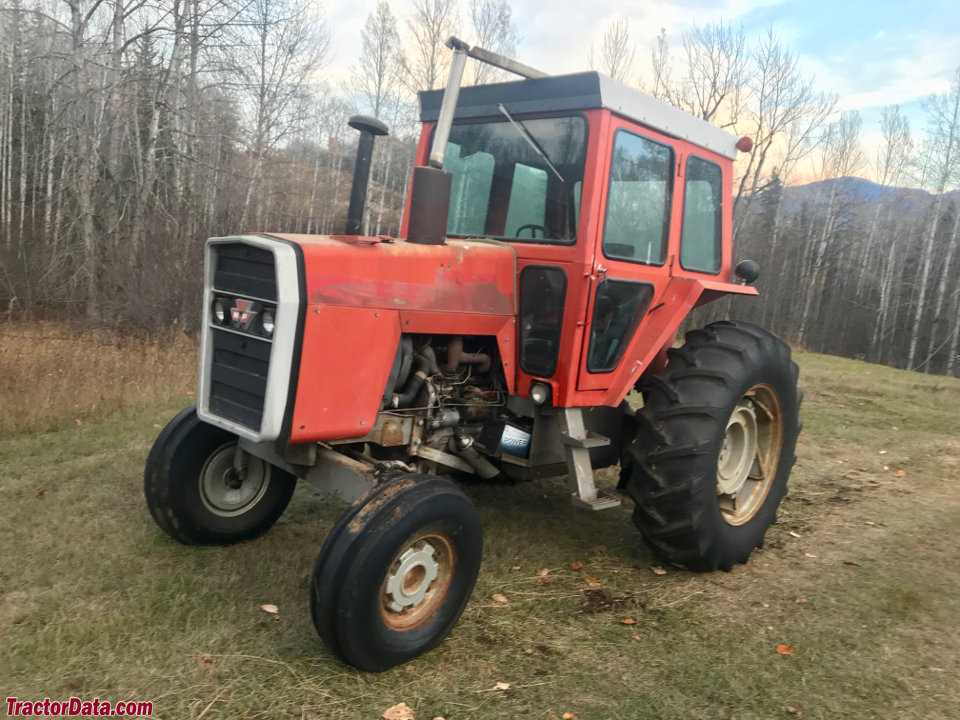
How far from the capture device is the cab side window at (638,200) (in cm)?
364

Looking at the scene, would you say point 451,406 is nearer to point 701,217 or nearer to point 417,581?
point 417,581

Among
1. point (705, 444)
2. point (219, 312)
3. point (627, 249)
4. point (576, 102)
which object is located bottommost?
point (705, 444)

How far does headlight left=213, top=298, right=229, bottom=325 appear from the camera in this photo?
3074mm

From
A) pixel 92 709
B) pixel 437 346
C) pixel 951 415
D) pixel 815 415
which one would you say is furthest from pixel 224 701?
pixel 951 415

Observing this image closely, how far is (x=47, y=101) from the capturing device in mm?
14102

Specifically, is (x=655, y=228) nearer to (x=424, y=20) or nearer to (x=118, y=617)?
(x=118, y=617)

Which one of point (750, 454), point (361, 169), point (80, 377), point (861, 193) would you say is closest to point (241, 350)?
point (361, 169)

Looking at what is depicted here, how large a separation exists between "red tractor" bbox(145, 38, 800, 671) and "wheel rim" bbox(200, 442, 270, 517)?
0.01m

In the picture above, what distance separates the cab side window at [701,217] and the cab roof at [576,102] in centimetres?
16

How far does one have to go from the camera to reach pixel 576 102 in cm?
352

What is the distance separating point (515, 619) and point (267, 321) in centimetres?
180

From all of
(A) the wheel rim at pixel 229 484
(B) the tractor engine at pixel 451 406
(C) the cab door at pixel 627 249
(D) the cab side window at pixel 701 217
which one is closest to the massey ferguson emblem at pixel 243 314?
(B) the tractor engine at pixel 451 406

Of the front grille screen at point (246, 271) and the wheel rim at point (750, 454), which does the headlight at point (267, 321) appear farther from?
the wheel rim at point (750, 454)
